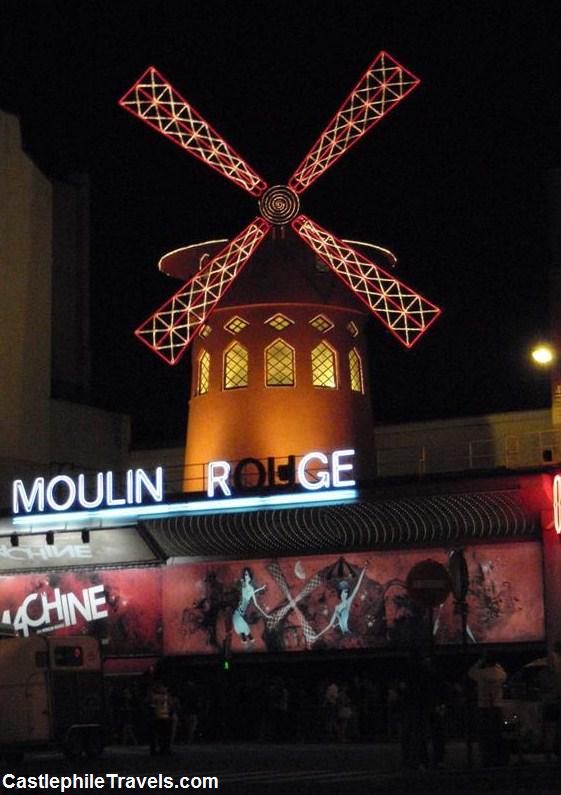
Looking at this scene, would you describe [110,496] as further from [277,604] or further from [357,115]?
[357,115]

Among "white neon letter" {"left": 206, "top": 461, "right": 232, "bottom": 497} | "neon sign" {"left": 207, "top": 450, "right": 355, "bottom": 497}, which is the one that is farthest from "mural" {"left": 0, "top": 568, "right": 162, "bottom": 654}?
"neon sign" {"left": 207, "top": 450, "right": 355, "bottom": 497}

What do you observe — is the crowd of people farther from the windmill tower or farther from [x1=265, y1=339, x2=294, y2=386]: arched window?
[x1=265, y1=339, x2=294, y2=386]: arched window

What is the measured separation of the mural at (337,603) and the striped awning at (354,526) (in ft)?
0.84

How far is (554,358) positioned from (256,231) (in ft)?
19.9

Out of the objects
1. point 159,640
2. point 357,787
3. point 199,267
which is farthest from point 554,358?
point 357,787

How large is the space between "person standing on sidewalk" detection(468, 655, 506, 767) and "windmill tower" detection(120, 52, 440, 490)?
37.6 ft

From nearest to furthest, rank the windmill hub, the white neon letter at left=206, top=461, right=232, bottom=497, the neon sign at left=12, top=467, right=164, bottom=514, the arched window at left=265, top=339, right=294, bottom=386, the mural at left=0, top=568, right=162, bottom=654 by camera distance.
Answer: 1. the white neon letter at left=206, top=461, right=232, bottom=497
2. the neon sign at left=12, top=467, right=164, bottom=514
3. the windmill hub
4. the arched window at left=265, top=339, right=294, bottom=386
5. the mural at left=0, top=568, right=162, bottom=654

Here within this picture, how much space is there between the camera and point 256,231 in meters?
27.2

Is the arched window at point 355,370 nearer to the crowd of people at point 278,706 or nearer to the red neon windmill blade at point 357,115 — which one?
the red neon windmill blade at point 357,115

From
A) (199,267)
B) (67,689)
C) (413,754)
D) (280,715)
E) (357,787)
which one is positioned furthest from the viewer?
(199,267)

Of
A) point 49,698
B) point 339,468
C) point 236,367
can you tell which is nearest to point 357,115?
point 236,367

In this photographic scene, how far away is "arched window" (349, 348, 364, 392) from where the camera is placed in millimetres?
27737

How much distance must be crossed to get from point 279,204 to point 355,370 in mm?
3349

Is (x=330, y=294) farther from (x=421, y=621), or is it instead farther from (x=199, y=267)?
(x=421, y=621)
